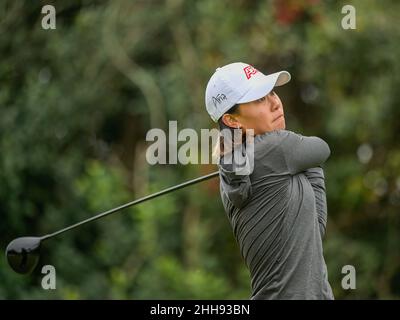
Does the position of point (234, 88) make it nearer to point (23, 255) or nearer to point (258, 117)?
point (258, 117)

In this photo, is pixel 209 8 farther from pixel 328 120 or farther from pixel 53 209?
pixel 53 209

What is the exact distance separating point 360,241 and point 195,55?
225 centimetres

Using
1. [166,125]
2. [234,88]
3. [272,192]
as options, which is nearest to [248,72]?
[234,88]

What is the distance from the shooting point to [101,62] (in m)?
8.12

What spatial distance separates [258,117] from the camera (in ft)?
9.70

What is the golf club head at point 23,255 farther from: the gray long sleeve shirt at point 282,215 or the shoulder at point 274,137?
the shoulder at point 274,137

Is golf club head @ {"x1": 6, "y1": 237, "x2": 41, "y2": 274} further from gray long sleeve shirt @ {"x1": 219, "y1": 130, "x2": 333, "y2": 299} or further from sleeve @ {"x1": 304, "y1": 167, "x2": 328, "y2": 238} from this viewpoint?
sleeve @ {"x1": 304, "y1": 167, "x2": 328, "y2": 238}

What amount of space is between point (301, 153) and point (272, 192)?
0.15 m

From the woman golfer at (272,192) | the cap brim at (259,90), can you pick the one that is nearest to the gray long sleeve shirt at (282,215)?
the woman golfer at (272,192)

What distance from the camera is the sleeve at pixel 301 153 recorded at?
2.87m

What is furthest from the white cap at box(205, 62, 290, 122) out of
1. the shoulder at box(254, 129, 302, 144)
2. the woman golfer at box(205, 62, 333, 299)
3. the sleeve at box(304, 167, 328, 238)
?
the sleeve at box(304, 167, 328, 238)

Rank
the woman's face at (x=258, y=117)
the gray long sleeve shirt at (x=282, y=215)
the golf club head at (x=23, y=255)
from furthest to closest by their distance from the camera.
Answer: the golf club head at (x=23, y=255), the woman's face at (x=258, y=117), the gray long sleeve shirt at (x=282, y=215)
